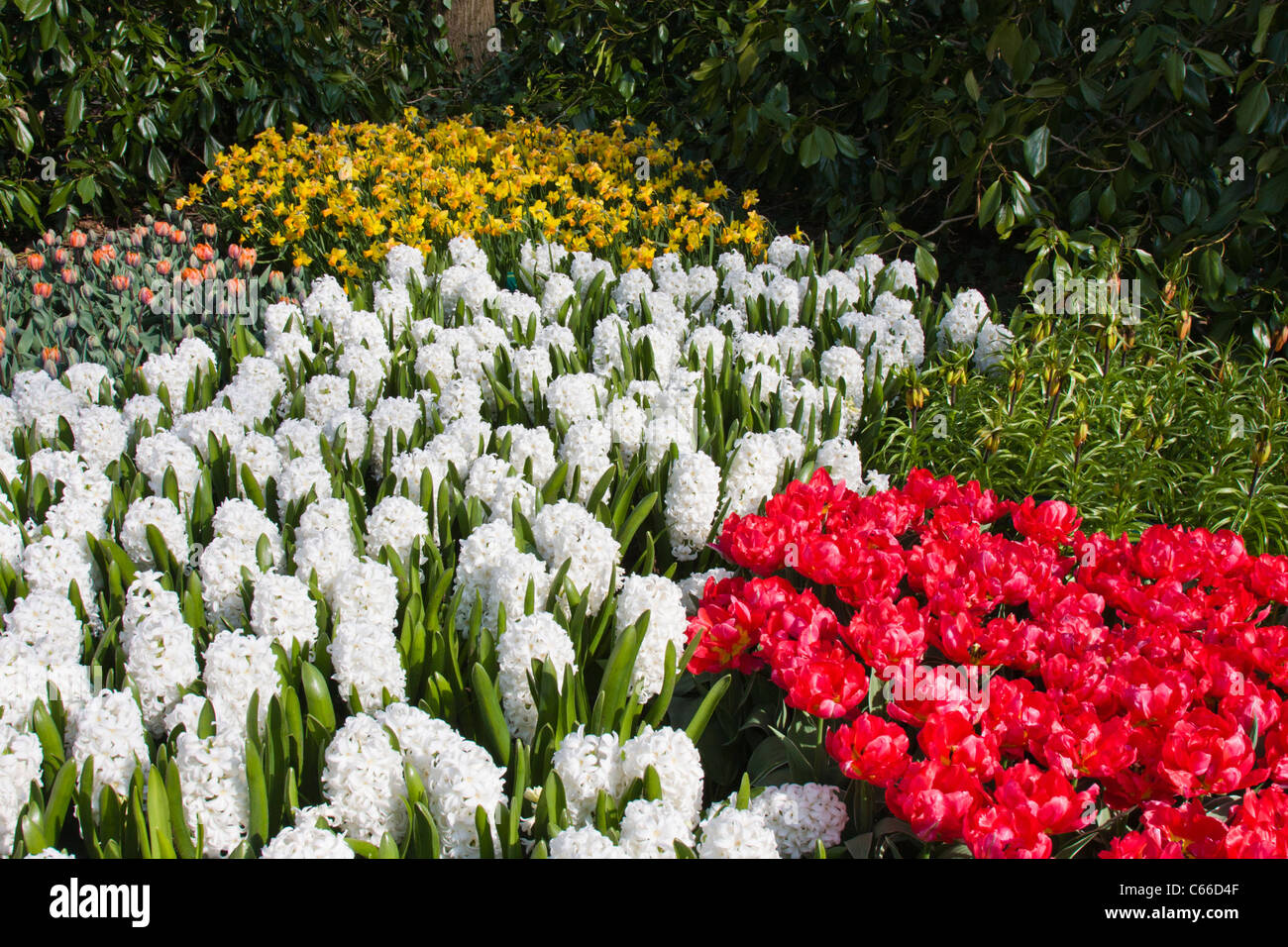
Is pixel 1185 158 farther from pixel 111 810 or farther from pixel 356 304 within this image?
pixel 111 810

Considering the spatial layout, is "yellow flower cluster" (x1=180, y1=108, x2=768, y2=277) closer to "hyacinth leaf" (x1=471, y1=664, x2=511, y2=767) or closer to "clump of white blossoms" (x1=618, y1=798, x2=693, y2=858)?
"hyacinth leaf" (x1=471, y1=664, x2=511, y2=767)

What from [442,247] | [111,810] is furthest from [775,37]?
[111,810]

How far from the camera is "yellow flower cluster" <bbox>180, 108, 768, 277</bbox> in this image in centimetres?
443

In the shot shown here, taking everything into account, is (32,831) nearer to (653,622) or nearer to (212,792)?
(212,792)

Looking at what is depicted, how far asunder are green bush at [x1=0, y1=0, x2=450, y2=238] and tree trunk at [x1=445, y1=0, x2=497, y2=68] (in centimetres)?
112

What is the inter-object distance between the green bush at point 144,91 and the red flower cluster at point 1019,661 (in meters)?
4.70

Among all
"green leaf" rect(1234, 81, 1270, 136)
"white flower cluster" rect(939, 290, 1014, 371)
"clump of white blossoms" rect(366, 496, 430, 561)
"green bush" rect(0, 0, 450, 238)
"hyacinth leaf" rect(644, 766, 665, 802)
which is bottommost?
"hyacinth leaf" rect(644, 766, 665, 802)

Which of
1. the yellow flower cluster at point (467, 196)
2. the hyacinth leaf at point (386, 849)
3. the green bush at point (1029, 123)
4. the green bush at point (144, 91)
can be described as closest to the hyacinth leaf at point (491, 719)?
the hyacinth leaf at point (386, 849)

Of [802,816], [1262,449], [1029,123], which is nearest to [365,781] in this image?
[802,816]

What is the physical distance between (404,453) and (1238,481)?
2102 mm

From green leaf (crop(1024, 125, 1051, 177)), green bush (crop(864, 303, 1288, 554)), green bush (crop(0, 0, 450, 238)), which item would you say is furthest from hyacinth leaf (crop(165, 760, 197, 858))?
green bush (crop(0, 0, 450, 238))

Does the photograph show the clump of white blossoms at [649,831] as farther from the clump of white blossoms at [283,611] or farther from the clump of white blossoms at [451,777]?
the clump of white blossoms at [283,611]

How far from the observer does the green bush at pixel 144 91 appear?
5.23 m
